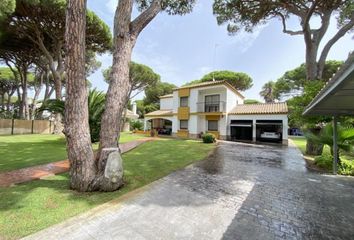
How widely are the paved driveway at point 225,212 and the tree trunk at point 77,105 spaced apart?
4.21ft

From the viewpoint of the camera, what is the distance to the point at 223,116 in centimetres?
2205

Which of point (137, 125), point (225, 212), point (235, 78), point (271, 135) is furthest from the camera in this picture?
point (137, 125)

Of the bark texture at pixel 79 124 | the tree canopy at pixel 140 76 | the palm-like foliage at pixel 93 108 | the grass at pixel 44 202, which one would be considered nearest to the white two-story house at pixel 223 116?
the tree canopy at pixel 140 76

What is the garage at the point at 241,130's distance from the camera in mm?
21328

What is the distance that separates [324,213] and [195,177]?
11.4 feet

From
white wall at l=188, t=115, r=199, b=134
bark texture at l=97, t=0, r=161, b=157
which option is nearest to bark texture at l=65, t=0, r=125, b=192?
bark texture at l=97, t=0, r=161, b=157

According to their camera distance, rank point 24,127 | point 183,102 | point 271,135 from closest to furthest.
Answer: point 271,135 → point 24,127 → point 183,102

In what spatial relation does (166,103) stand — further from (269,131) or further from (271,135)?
(271,135)

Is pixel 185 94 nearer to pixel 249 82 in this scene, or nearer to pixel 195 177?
pixel 249 82

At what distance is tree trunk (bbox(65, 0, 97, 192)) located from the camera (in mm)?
4691

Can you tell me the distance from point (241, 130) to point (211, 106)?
4.46 m

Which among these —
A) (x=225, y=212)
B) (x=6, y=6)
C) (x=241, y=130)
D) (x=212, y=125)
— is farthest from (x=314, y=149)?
(x=6, y=6)

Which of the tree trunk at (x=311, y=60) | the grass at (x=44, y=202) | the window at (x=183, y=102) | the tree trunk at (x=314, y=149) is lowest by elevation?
the grass at (x=44, y=202)

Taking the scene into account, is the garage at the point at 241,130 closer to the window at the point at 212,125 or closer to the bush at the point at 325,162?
the window at the point at 212,125
